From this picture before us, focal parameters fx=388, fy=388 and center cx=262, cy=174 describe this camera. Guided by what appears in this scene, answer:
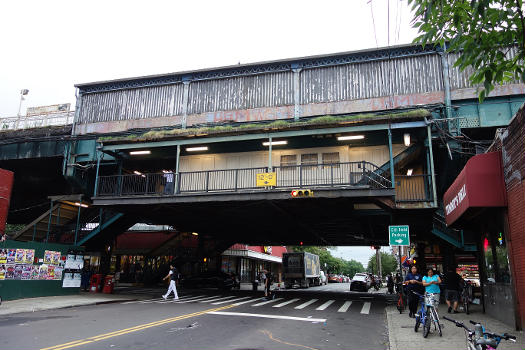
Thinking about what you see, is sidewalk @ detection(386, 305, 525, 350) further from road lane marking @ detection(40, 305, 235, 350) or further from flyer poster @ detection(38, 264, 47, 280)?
flyer poster @ detection(38, 264, 47, 280)

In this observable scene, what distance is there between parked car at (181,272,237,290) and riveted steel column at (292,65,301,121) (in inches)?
616

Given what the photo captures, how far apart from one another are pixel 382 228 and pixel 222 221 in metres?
11.0

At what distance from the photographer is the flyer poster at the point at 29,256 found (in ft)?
59.8

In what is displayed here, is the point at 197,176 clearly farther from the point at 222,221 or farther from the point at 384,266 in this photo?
the point at 384,266

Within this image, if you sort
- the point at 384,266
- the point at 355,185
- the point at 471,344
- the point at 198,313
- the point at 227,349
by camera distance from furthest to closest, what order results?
the point at 384,266 < the point at 355,185 < the point at 198,313 < the point at 227,349 < the point at 471,344

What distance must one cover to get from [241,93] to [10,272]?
49.7ft

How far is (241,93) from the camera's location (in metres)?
23.8

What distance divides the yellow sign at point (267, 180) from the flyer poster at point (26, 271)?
11.5 metres

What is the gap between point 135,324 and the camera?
35.5ft

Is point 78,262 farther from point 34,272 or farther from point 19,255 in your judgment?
point 19,255

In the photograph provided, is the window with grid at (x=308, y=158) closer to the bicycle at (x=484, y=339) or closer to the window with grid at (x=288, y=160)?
the window with grid at (x=288, y=160)

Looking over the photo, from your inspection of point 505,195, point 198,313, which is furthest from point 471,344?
point 198,313

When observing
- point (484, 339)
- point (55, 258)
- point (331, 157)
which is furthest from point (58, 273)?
point (484, 339)

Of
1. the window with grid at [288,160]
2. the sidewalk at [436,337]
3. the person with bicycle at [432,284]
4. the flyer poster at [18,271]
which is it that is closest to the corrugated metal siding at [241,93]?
the window with grid at [288,160]
